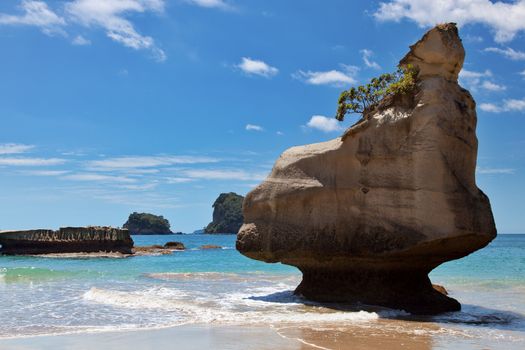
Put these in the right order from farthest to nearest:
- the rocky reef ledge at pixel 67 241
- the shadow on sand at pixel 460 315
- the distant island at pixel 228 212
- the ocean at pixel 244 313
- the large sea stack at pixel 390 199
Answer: the distant island at pixel 228 212, the rocky reef ledge at pixel 67 241, the large sea stack at pixel 390 199, the shadow on sand at pixel 460 315, the ocean at pixel 244 313

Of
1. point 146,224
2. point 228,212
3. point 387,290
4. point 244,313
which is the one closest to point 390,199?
point 387,290

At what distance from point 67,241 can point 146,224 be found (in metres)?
95.8

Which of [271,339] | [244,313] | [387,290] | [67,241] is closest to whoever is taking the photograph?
[271,339]

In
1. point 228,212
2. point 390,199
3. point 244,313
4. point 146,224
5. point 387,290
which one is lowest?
point 244,313

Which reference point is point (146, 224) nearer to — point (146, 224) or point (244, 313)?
point (146, 224)

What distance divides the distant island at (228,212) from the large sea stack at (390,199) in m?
116

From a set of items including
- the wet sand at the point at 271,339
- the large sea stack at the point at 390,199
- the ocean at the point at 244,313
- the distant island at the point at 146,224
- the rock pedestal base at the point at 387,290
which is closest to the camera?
the wet sand at the point at 271,339

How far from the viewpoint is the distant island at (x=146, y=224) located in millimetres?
146250

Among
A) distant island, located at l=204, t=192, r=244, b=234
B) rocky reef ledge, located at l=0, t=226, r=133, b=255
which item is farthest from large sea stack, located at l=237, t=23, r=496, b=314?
distant island, located at l=204, t=192, r=244, b=234

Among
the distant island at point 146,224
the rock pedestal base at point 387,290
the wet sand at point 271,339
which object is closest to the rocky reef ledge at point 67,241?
the rock pedestal base at point 387,290

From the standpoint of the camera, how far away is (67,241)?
5178 centimetres

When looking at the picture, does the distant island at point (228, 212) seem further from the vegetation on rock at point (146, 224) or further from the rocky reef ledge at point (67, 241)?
the rocky reef ledge at point (67, 241)

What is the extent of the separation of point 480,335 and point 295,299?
610 cm

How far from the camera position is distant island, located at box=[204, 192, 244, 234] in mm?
135625
